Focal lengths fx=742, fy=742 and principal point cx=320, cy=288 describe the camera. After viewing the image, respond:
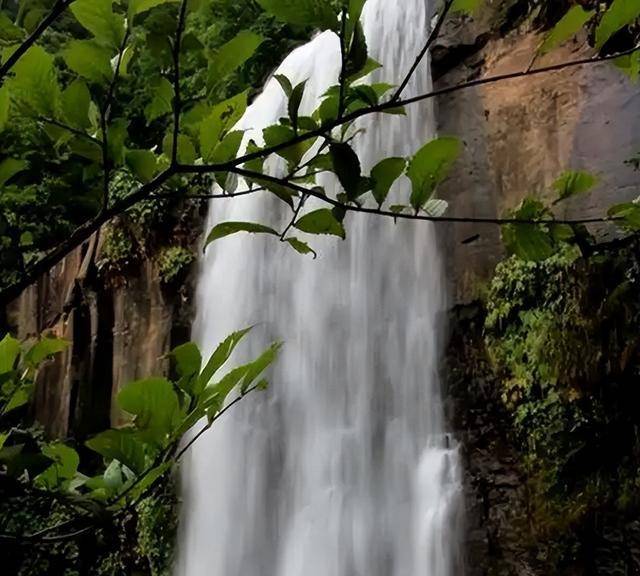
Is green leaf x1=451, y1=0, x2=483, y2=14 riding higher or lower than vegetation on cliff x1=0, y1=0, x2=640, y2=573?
higher

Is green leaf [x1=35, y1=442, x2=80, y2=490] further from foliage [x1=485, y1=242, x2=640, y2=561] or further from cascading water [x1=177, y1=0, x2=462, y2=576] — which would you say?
cascading water [x1=177, y1=0, x2=462, y2=576]

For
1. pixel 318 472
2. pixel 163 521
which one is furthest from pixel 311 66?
pixel 163 521

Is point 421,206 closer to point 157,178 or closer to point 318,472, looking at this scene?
point 157,178

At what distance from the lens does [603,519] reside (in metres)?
3.50

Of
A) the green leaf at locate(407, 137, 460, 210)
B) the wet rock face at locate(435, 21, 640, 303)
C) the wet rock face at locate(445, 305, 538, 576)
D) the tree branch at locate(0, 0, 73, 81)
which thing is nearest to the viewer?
the tree branch at locate(0, 0, 73, 81)

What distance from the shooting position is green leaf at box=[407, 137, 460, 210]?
713mm

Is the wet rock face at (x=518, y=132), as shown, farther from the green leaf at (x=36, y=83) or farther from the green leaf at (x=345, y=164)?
the green leaf at (x=36, y=83)

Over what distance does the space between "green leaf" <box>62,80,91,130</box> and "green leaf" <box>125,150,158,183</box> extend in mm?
52

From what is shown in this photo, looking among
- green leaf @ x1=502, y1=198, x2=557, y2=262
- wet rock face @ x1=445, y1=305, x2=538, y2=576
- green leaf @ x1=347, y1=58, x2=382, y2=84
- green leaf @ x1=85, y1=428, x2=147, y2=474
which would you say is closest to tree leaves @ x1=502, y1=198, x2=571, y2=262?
green leaf @ x1=502, y1=198, x2=557, y2=262

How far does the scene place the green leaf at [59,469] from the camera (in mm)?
813

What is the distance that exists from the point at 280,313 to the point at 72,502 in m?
5.14

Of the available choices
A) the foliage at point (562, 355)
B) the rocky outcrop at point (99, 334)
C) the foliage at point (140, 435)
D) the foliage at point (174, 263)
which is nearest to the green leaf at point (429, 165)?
the foliage at point (140, 435)

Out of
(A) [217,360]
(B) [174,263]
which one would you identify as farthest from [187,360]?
(B) [174,263]

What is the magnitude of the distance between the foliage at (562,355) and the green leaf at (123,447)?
287 cm
